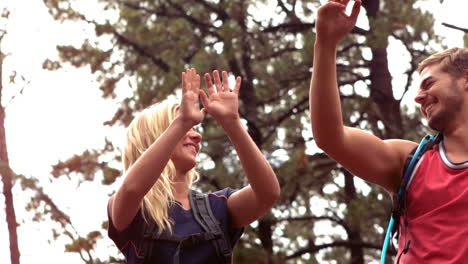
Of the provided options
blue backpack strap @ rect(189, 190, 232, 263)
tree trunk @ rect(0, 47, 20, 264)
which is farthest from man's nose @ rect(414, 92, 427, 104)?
tree trunk @ rect(0, 47, 20, 264)

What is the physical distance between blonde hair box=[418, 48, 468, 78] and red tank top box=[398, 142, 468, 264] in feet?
1.22

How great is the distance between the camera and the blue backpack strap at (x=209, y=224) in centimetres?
354

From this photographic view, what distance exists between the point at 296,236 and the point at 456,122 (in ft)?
27.0

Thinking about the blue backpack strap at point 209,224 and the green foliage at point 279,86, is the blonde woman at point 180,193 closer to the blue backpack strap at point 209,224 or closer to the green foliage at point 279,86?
the blue backpack strap at point 209,224

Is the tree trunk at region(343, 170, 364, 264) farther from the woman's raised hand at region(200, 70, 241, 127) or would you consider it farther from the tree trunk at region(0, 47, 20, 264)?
the woman's raised hand at region(200, 70, 241, 127)

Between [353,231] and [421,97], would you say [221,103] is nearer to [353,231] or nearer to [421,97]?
[421,97]

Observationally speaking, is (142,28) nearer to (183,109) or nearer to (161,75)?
(161,75)

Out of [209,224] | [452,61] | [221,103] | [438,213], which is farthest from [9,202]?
[438,213]

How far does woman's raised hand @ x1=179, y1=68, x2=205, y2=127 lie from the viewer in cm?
343

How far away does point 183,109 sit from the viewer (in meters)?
3.45

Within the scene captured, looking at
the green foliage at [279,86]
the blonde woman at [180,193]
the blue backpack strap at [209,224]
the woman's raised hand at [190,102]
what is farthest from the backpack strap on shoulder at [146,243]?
the green foliage at [279,86]

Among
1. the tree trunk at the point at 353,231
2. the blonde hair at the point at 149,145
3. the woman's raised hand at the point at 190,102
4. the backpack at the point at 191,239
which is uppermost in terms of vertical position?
the woman's raised hand at the point at 190,102

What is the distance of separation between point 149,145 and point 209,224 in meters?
0.45

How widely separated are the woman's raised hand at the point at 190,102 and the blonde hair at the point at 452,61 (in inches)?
37.0
